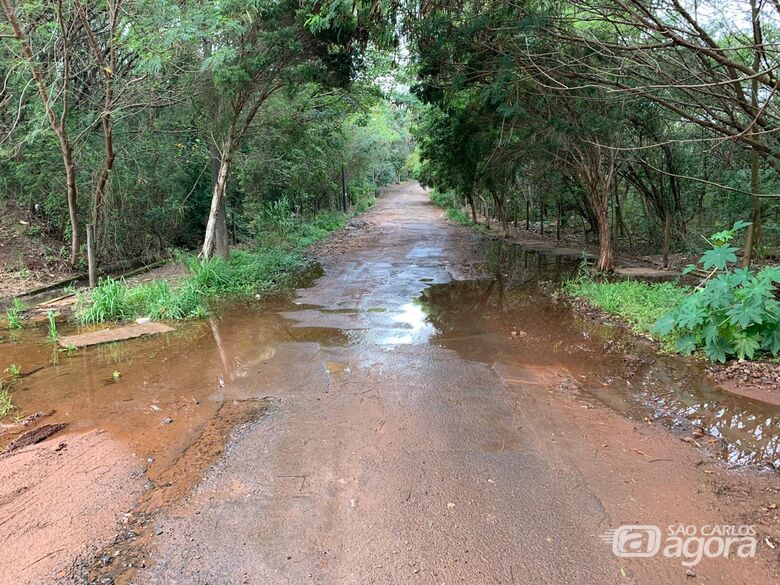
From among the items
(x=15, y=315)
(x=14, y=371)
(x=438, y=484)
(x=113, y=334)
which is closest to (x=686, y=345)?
(x=438, y=484)

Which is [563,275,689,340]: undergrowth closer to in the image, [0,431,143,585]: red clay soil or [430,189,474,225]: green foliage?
[0,431,143,585]: red clay soil

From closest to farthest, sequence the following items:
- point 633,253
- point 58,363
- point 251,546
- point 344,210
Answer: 1. point 251,546
2. point 58,363
3. point 633,253
4. point 344,210

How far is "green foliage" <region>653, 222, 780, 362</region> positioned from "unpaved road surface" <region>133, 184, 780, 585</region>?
1.14m

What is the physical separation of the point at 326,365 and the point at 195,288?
433cm

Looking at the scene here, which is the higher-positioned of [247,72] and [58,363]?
[247,72]

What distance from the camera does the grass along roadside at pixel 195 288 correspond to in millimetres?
7738

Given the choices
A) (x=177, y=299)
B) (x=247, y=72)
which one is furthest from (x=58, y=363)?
(x=247, y=72)

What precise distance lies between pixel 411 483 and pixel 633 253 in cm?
1226

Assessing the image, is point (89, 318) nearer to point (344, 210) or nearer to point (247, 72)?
point (247, 72)

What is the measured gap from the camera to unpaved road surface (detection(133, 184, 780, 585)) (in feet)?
8.30

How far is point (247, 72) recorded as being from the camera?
8.88 metres

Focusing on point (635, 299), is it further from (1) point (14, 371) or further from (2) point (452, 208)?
(2) point (452, 208)

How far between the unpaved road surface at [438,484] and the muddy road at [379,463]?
15 millimetres

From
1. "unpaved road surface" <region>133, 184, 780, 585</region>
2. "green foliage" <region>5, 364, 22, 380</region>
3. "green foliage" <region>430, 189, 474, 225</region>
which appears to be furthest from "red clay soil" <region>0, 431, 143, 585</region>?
"green foliage" <region>430, 189, 474, 225</region>
